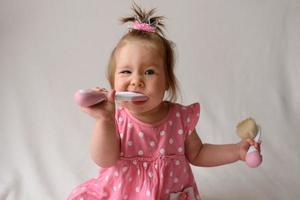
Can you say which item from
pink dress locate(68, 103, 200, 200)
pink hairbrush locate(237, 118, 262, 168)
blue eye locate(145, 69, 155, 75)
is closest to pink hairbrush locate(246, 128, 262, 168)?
pink hairbrush locate(237, 118, 262, 168)

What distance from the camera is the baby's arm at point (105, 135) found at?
72 cm

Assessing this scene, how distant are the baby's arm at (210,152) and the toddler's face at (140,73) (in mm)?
139

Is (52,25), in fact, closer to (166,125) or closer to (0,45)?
(0,45)

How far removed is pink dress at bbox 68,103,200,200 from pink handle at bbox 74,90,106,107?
140 mm

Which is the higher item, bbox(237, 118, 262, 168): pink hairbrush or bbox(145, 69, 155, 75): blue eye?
bbox(145, 69, 155, 75): blue eye

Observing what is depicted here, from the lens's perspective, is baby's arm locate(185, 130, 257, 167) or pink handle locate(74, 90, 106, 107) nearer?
pink handle locate(74, 90, 106, 107)

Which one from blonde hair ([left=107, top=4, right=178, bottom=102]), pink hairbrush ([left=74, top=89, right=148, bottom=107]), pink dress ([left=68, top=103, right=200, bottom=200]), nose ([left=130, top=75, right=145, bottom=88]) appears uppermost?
blonde hair ([left=107, top=4, right=178, bottom=102])

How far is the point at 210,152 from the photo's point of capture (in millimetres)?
899

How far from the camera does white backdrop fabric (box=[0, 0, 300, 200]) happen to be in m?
1.06

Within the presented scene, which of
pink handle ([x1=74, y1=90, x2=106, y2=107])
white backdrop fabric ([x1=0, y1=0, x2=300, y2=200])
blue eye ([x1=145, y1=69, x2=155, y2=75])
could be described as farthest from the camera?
white backdrop fabric ([x1=0, y1=0, x2=300, y2=200])

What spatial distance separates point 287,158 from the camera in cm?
110

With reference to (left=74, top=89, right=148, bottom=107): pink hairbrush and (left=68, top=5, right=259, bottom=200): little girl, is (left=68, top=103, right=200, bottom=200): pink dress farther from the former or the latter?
(left=74, top=89, right=148, bottom=107): pink hairbrush

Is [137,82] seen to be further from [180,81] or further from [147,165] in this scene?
[180,81]

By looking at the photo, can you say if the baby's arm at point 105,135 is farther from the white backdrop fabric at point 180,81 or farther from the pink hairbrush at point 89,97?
the white backdrop fabric at point 180,81
